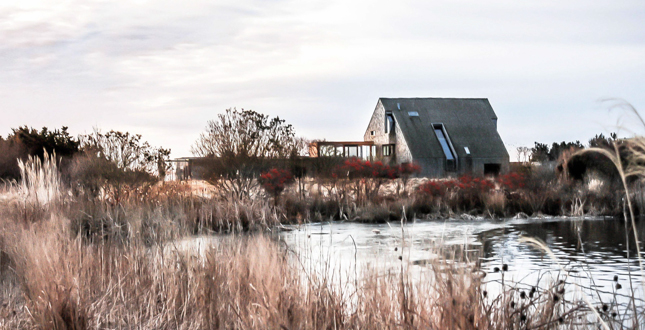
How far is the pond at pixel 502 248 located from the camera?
17.9 feet

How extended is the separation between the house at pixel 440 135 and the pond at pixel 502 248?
19550 mm

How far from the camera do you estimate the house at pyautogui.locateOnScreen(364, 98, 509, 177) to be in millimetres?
32125

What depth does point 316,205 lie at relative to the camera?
1282 centimetres

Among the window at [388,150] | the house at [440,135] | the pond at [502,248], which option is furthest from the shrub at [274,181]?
the window at [388,150]

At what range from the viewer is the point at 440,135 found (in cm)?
3366

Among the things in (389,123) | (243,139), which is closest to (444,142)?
(389,123)

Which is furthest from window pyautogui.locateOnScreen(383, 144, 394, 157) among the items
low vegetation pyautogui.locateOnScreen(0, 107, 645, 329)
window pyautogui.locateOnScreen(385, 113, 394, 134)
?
low vegetation pyautogui.locateOnScreen(0, 107, 645, 329)

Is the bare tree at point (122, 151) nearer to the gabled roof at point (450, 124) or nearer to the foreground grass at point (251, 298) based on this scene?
the foreground grass at point (251, 298)

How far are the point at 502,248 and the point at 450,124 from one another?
29.9 m

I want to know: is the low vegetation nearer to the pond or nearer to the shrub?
the shrub

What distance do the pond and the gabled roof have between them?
1981cm

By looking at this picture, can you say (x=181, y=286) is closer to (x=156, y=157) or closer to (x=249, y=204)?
(x=249, y=204)

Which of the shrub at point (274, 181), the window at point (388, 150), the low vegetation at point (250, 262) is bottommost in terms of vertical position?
the low vegetation at point (250, 262)

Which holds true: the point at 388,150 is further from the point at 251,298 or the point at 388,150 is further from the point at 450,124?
the point at 251,298
